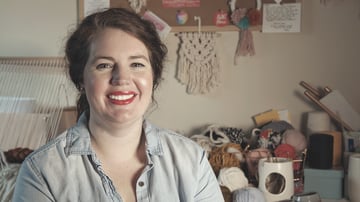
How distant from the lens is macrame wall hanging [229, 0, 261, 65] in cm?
174

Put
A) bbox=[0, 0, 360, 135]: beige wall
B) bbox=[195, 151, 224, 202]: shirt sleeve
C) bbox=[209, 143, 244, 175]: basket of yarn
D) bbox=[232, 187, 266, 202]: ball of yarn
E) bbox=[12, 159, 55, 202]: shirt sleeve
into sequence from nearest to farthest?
bbox=[12, 159, 55, 202]: shirt sleeve
bbox=[195, 151, 224, 202]: shirt sleeve
bbox=[232, 187, 266, 202]: ball of yarn
bbox=[209, 143, 244, 175]: basket of yarn
bbox=[0, 0, 360, 135]: beige wall

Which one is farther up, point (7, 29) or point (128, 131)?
point (7, 29)

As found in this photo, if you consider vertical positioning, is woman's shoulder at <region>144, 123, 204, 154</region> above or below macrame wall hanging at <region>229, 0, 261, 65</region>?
below

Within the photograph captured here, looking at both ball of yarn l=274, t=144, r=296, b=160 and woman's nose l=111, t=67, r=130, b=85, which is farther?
ball of yarn l=274, t=144, r=296, b=160

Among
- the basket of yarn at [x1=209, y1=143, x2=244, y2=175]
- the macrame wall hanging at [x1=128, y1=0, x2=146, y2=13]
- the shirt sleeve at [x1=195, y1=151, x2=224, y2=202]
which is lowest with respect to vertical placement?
the basket of yarn at [x1=209, y1=143, x2=244, y2=175]

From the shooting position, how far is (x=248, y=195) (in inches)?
55.6

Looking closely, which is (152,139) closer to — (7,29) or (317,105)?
(317,105)

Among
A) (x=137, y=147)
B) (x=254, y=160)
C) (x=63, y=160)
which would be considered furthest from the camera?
(x=254, y=160)

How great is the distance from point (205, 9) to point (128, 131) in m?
0.91

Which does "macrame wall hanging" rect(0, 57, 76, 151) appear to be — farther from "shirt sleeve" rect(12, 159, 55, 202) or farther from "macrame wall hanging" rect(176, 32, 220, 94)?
"shirt sleeve" rect(12, 159, 55, 202)

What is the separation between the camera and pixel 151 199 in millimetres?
1019

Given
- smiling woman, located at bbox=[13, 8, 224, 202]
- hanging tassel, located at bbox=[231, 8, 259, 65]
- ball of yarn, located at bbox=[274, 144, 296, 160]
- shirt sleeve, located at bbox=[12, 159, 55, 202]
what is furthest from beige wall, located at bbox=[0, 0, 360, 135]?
shirt sleeve, located at bbox=[12, 159, 55, 202]

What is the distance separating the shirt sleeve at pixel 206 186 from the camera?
1.07 meters

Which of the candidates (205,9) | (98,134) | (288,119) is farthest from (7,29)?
(288,119)
